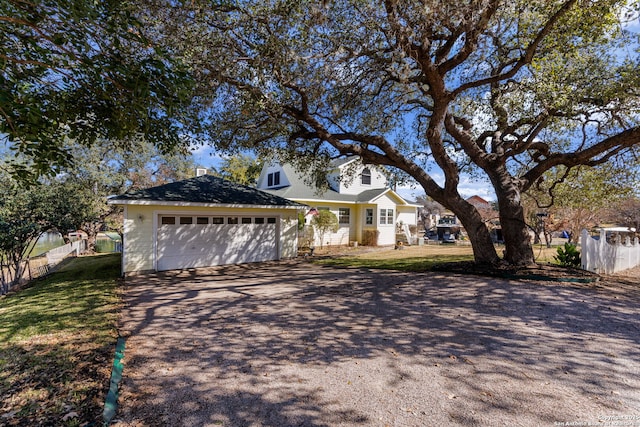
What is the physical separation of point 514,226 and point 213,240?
10.2 meters

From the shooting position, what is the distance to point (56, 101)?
172 inches

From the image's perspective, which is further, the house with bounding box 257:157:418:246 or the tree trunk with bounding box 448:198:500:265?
the house with bounding box 257:157:418:246

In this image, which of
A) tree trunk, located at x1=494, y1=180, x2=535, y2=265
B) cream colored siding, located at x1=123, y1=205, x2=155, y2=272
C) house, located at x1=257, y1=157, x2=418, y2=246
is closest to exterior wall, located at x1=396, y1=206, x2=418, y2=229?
house, located at x1=257, y1=157, x2=418, y2=246

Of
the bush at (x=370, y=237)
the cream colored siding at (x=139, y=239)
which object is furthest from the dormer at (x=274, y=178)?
the cream colored siding at (x=139, y=239)

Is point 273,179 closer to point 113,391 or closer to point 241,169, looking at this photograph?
point 241,169

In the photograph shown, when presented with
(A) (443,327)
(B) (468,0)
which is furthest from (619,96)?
(A) (443,327)

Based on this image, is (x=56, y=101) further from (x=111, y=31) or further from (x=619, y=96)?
(x=619, y=96)

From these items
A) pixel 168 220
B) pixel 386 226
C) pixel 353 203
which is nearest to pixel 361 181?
pixel 353 203

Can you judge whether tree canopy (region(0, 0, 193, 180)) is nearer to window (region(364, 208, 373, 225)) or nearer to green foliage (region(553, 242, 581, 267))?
green foliage (region(553, 242, 581, 267))

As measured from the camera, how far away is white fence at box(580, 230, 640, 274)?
8.70 m

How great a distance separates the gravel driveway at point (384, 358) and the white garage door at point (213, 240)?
12.0 ft

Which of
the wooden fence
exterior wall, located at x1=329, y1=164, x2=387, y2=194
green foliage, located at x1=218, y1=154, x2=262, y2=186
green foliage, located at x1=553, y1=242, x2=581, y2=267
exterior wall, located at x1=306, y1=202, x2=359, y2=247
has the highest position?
green foliage, located at x1=218, y1=154, x2=262, y2=186

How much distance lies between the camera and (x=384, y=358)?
12.4 feet

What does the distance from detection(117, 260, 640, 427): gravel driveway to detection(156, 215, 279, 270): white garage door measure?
3.66 meters
